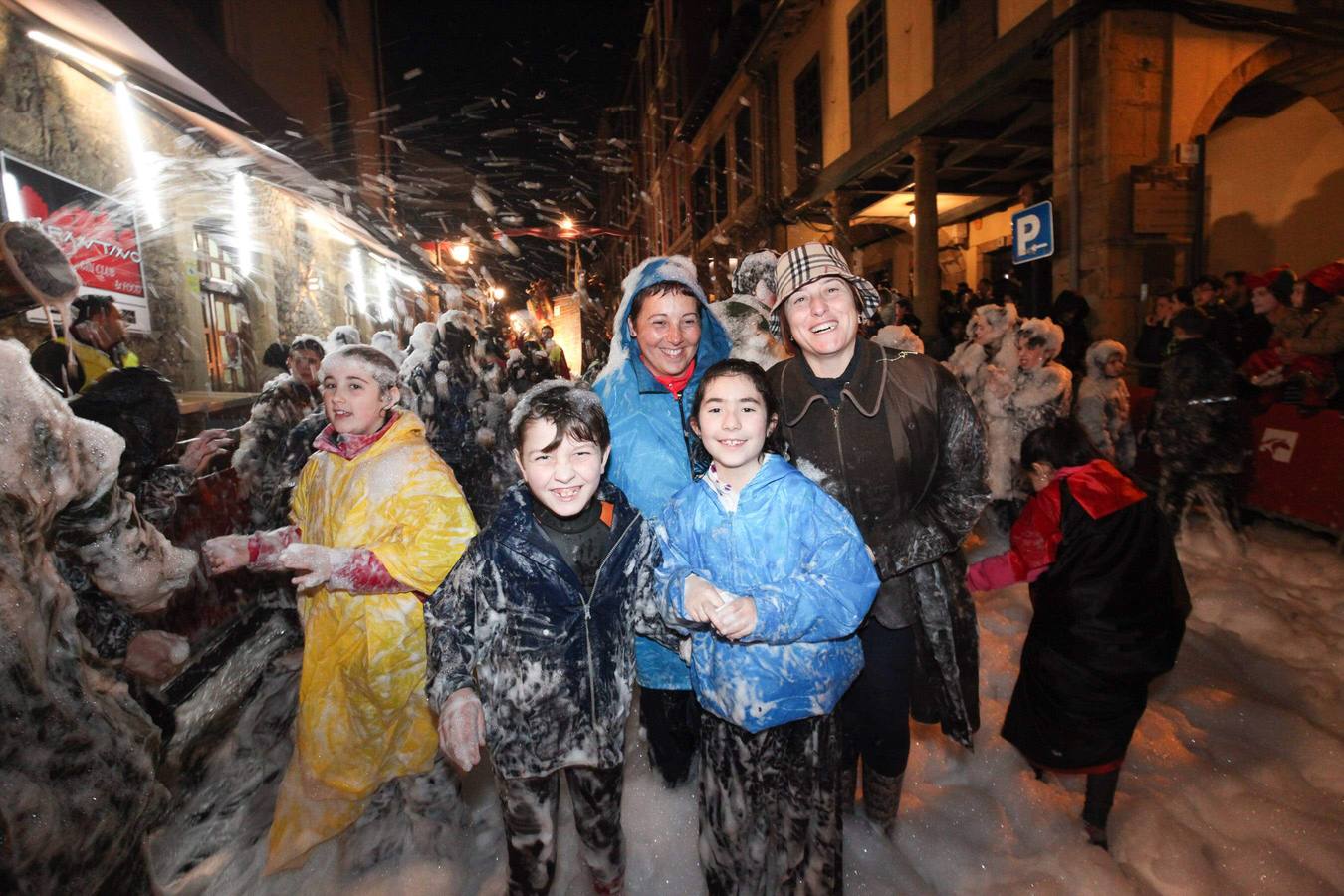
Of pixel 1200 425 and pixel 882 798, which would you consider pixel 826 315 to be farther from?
pixel 1200 425

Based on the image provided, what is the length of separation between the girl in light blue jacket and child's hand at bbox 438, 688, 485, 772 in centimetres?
65

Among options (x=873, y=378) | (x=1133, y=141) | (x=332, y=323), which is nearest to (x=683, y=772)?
(x=873, y=378)

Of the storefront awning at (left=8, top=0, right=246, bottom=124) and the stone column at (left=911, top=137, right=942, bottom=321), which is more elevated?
the storefront awning at (left=8, top=0, right=246, bottom=124)

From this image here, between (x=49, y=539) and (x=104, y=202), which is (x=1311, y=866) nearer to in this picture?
(x=49, y=539)

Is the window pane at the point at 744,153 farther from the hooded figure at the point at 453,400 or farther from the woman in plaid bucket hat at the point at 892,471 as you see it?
the woman in plaid bucket hat at the point at 892,471

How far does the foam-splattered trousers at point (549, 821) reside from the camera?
2.00m

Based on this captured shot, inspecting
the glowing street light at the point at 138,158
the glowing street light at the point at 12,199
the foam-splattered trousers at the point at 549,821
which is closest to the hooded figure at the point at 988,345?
the foam-splattered trousers at the point at 549,821

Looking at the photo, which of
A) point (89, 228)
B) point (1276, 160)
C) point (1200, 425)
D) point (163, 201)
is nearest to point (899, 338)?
point (1200, 425)

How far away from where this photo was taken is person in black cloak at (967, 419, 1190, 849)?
2.42 m

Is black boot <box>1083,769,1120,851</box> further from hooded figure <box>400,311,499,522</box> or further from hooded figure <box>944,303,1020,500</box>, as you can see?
hooded figure <box>400,311,499,522</box>

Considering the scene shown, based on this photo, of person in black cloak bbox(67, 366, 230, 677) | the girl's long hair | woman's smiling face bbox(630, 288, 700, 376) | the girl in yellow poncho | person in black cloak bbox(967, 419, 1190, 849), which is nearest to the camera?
the girl's long hair

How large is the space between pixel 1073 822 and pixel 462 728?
2536mm

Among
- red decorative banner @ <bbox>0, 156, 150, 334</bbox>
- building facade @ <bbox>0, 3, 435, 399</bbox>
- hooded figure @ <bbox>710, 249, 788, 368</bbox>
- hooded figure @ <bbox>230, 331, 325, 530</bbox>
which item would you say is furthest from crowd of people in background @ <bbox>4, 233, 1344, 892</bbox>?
building facade @ <bbox>0, 3, 435, 399</bbox>

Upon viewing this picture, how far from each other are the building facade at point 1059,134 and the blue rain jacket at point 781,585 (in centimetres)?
830
